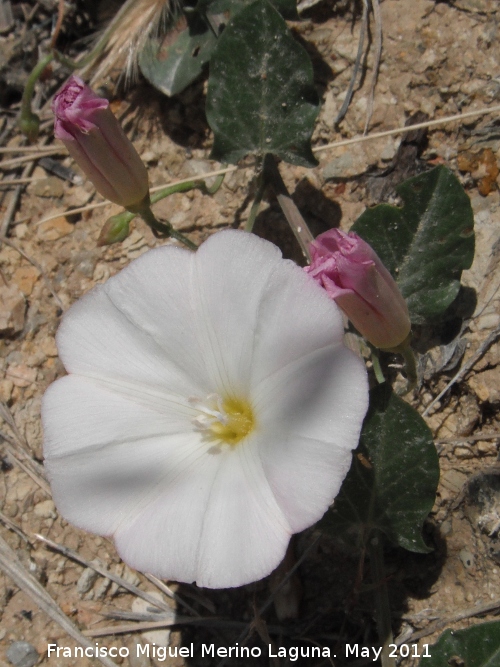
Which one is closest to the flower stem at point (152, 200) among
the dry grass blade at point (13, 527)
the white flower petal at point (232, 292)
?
the white flower petal at point (232, 292)

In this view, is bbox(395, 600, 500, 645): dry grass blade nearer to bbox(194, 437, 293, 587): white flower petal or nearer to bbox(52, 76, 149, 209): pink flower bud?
bbox(194, 437, 293, 587): white flower petal

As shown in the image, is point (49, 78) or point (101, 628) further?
point (49, 78)

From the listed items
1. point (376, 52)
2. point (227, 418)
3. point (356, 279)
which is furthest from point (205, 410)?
point (376, 52)

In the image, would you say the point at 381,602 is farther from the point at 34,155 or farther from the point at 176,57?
the point at 34,155

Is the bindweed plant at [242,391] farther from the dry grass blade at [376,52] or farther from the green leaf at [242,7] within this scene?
the dry grass blade at [376,52]

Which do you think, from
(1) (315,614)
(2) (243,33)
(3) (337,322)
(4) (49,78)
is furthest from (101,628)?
(4) (49,78)

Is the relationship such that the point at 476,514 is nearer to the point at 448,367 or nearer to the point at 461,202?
the point at 448,367
